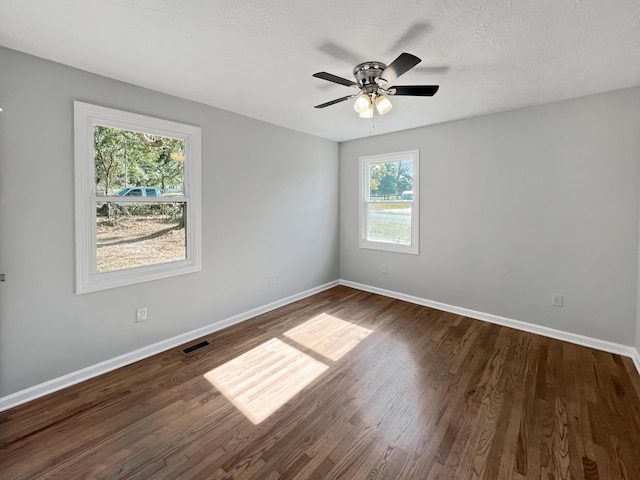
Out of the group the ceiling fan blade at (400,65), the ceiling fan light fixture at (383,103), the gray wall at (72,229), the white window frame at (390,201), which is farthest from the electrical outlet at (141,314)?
the white window frame at (390,201)

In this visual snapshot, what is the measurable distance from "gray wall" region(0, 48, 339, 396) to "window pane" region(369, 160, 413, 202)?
1.22 meters

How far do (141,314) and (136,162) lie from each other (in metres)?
1.42

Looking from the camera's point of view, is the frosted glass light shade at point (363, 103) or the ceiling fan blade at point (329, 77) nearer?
the ceiling fan blade at point (329, 77)

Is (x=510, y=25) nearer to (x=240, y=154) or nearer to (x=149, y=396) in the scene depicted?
(x=240, y=154)

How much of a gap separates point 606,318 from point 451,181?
2106 mm

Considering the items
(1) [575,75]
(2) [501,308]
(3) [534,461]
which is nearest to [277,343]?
(3) [534,461]

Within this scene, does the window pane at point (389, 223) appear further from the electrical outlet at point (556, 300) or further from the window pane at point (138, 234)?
the window pane at point (138, 234)

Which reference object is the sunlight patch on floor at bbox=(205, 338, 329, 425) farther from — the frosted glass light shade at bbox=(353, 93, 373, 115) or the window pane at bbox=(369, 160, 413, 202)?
the window pane at bbox=(369, 160, 413, 202)

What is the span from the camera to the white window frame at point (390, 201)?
160 inches

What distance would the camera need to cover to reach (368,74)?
2.18 meters

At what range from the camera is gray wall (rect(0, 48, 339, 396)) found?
81.0 inches

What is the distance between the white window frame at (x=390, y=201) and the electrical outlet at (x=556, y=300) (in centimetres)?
158

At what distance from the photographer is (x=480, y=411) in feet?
6.64

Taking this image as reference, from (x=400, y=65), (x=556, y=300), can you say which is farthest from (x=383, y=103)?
(x=556, y=300)
